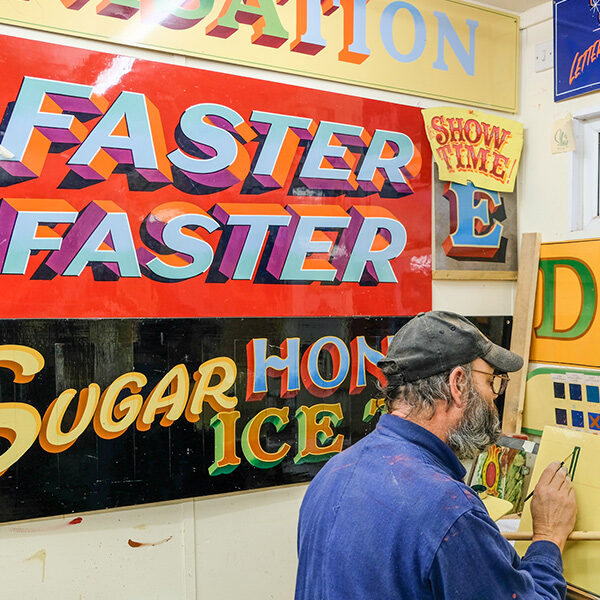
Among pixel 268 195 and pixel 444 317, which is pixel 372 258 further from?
pixel 444 317

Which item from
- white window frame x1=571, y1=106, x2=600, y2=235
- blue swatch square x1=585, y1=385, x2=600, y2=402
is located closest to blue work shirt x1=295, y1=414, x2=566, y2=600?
blue swatch square x1=585, y1=385, x2=600, y2=402

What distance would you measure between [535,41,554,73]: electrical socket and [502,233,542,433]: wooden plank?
0.73 m

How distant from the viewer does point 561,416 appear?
8.15ft

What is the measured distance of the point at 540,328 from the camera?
2.61 m

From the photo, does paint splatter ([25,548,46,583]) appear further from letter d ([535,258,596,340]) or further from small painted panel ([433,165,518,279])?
letter d ([535,258,596,340])

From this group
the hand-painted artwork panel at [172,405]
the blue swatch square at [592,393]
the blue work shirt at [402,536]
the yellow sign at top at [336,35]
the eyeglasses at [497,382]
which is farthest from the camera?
the blue swatch square at [592,393]

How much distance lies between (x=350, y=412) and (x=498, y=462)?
2.31 ft

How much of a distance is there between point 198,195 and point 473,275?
1269mm

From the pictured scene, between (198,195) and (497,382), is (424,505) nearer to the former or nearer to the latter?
(497,382)

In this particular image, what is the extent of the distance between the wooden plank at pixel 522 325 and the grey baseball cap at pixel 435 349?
135cm

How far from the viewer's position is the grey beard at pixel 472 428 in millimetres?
1280

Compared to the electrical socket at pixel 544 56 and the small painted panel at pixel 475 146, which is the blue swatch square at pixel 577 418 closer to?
the small painted panel at pixel 475 146

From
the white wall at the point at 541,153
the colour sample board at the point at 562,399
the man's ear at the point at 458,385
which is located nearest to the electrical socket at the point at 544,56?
the white wall at the point at 541,153

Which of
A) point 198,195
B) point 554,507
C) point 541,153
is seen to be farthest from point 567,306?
point 198,195
